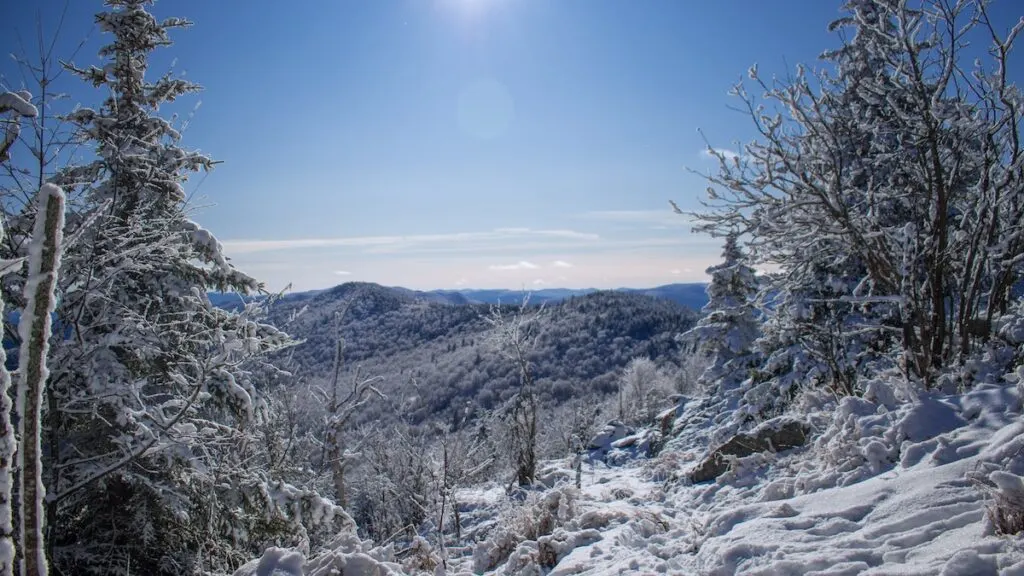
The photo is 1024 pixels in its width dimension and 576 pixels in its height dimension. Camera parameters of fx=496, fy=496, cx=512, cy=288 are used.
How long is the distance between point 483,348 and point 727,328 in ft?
259

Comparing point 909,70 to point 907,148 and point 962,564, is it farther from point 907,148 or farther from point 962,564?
point 962,564

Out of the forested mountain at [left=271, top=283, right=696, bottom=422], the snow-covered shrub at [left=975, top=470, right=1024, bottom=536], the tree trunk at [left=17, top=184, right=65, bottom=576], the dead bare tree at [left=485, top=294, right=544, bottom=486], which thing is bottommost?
the forested mountain at [left=271, top=283, right=696, bottom=422]

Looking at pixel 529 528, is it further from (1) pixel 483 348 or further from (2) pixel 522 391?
(1) pixel 483 348

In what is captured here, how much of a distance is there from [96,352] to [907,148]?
900cm

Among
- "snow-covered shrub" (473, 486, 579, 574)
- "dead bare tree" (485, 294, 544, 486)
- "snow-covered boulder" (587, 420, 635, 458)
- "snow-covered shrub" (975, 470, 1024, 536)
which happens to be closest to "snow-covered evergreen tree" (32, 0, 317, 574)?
"snow-covered shrub" (473, 486, 579, 574)

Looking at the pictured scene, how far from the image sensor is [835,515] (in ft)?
10.9

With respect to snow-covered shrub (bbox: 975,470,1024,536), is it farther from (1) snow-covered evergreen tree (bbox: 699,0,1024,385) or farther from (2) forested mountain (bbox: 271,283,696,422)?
(2) forested mountain (bbox: 271,283,696,422)

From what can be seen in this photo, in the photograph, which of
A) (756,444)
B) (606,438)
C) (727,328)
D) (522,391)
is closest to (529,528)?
(756,444)

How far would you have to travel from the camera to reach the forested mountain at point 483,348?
97062mm

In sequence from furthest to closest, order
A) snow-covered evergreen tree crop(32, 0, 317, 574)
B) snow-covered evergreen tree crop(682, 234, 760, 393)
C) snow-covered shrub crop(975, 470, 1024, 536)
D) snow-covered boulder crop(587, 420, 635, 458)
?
snow-covered boulder crop(587, 420, 635, 458)
snow-covered evergreen tree crop(682, 234, 760, 393)
snow-covered evergreen tree crop(32, 0, 317, 574)
snow-covered shrub crop(975, 470, 1024, 536)

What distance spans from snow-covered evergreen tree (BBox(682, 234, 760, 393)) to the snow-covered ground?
1258cm

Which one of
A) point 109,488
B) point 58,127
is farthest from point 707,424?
point 58,127

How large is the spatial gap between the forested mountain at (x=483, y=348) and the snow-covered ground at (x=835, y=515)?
219ft

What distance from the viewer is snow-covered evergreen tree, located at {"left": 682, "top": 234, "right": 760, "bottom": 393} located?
17578 millimetres
